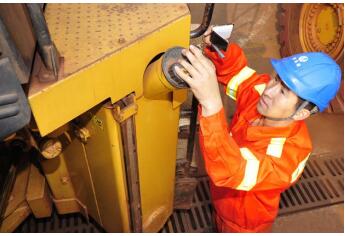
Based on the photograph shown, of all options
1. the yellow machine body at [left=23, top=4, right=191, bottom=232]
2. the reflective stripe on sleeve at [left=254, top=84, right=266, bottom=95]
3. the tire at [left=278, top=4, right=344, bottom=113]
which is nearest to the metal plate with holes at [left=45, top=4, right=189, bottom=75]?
the yellow machine body at [left=23, top=4, right=191, bottom=232]

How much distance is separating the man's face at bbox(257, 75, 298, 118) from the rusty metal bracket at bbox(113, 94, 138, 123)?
0.64 meters

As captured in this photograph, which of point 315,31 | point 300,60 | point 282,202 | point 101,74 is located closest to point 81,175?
point 101,74

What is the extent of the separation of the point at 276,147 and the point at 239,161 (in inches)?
9.4

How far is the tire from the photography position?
3400 mm

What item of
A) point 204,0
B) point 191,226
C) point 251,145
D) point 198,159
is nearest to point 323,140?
point 198,159

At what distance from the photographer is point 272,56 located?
4141mm

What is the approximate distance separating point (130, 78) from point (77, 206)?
137 centimetres

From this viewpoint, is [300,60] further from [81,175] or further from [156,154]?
[81,175]

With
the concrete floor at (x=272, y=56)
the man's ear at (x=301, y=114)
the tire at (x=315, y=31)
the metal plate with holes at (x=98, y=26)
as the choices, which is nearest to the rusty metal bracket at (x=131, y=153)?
the metal plate with holes at (x=98, y=26)

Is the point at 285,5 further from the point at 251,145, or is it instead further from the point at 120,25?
the point at 120,25

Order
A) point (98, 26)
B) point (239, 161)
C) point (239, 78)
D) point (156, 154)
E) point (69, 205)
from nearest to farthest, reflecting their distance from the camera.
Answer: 1. point (98, 26)
2. point (239, 161)
3. point (156, 154)
4. point (239, 78)
5. point (69, 205)

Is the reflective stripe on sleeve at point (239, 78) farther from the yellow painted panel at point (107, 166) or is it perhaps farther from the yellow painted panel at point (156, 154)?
the yellow painted panel at point (107, 166)

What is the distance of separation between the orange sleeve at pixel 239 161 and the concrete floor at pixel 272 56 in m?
1.32

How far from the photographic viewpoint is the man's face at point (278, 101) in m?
1.61
